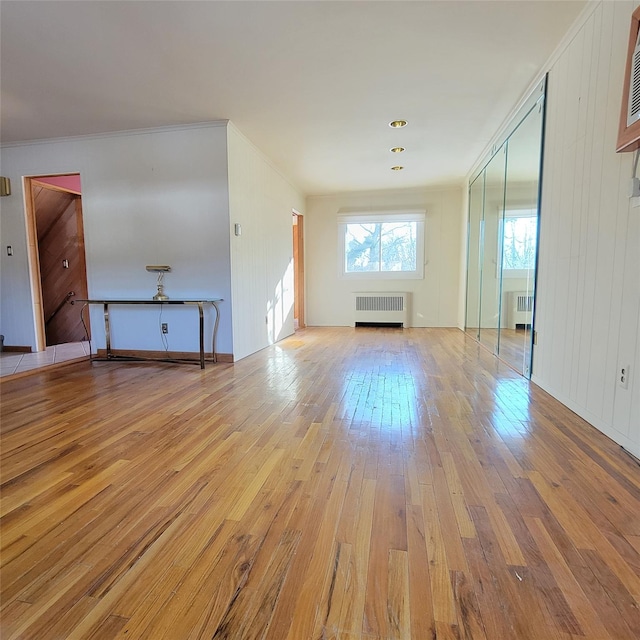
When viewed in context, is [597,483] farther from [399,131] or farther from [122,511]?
[399,131]

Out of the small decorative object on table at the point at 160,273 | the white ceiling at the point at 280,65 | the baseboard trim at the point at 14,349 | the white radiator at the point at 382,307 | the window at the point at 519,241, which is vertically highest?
the white ceiling at the point at 280,65

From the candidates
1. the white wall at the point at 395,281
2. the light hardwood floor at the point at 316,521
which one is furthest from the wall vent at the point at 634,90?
the white wall at the point at 395,281

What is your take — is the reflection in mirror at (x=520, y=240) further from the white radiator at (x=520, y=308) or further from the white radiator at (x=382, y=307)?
the white radiator at (x=382, y=307)

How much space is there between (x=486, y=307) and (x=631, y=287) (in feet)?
9.63

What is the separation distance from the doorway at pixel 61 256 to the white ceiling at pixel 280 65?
134 centimetres

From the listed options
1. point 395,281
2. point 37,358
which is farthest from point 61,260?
point 395,281

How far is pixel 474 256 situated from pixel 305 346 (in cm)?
296

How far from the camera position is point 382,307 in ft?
22.3

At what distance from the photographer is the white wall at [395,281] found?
6.52 m

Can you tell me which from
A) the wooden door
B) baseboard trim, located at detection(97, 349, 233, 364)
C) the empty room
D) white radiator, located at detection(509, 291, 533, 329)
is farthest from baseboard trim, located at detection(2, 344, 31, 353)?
white radiator, located at detection(509, 291, 533, 329)

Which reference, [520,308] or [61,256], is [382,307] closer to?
[520,308]

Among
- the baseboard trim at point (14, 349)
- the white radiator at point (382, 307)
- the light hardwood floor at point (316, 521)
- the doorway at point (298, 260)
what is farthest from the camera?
the doorway at point (298, 260)

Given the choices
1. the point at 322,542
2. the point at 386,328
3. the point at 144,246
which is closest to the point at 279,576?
the point at 322,542

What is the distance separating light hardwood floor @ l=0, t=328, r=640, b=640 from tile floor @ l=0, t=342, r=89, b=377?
1416mm
